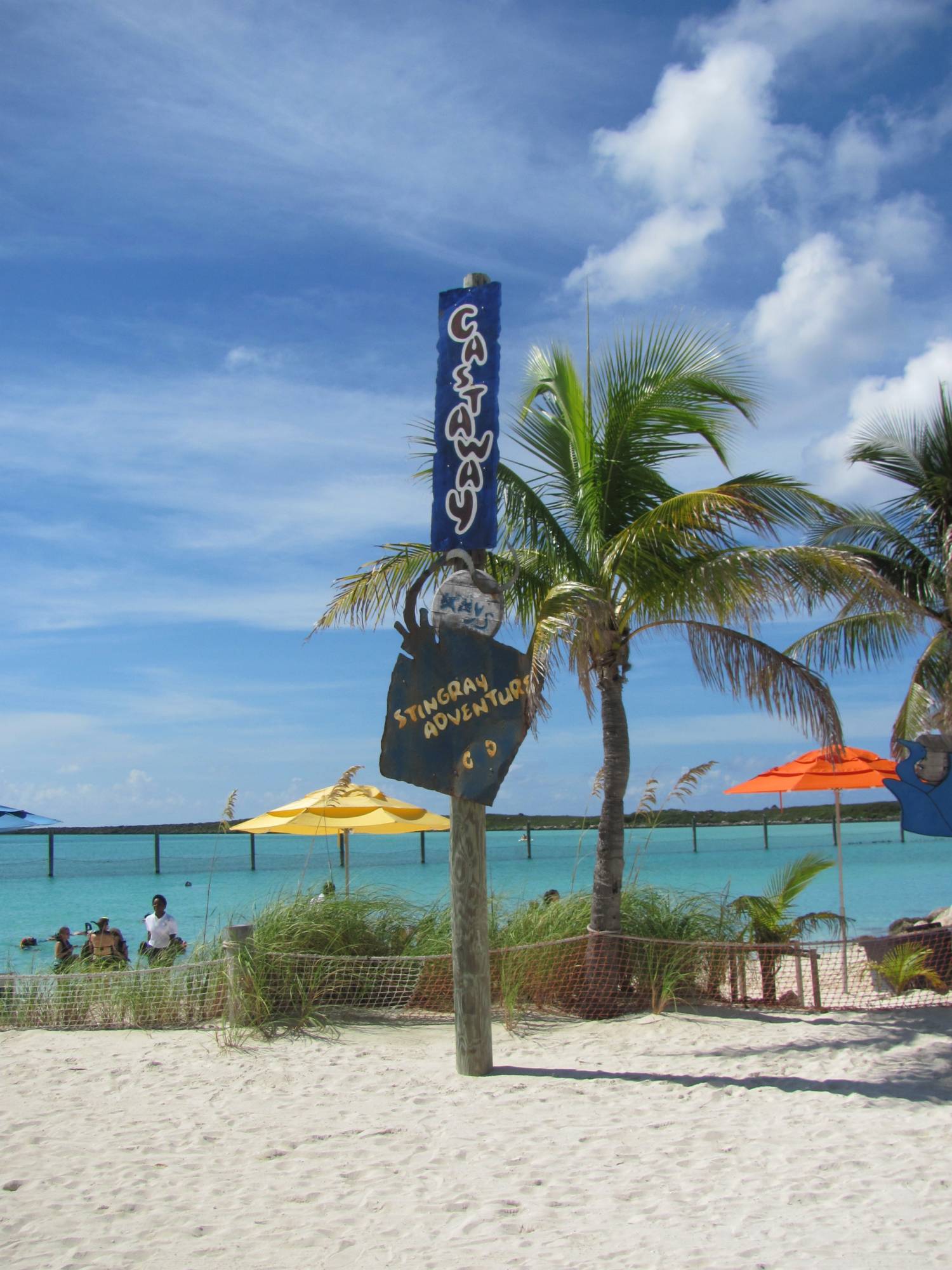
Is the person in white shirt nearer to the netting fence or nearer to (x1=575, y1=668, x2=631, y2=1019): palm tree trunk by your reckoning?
the netting fence

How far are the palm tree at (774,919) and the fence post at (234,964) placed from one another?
4.42 meters

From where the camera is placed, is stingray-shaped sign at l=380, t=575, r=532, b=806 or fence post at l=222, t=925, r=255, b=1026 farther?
fence post at l=222, t=925, r=255, b=1026

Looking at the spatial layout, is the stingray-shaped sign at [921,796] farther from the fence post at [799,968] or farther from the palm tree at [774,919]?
the fence post at [799,968]

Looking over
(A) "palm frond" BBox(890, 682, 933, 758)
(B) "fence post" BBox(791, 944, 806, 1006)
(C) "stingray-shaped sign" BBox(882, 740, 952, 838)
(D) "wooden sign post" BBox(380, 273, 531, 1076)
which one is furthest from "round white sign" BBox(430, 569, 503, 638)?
(A) "palm frond" BBox(890, 682, 933, 758)

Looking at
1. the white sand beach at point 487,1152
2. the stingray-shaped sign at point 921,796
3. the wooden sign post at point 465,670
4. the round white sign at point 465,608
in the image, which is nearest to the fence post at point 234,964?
the white sand beach at point 487,1152

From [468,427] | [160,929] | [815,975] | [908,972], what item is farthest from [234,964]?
[908,972]

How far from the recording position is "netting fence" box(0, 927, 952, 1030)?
28.3 feet

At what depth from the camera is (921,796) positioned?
31.8ft

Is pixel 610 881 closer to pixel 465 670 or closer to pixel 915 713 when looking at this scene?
pixel 465 670

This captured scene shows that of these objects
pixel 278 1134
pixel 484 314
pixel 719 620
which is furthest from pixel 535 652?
pixel 278 1134

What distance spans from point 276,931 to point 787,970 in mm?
5724

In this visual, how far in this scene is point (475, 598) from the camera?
7270 millimetres

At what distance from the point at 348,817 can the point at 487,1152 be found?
6941 mm

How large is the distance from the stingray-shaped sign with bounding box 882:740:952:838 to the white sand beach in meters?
2.01
